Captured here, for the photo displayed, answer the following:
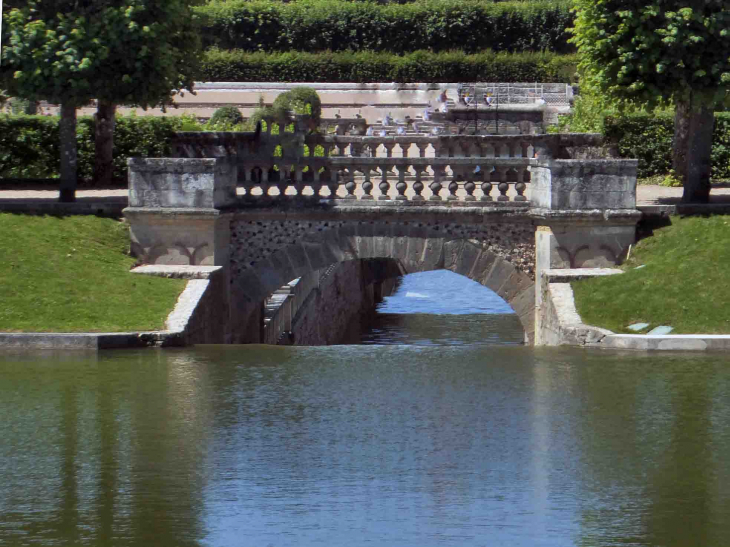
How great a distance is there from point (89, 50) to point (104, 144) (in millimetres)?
3224

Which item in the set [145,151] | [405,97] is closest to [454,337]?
[145,151]

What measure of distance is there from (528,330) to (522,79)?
4078 centimetres

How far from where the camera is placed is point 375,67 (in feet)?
196

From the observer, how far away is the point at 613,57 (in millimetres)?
20516

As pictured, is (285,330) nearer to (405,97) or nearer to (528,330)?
(528,330)

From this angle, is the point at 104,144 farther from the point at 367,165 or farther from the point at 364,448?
the point at 364,448

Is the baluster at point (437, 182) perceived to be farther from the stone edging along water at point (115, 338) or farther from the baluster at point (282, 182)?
the stone edging along water at point (115, 338)

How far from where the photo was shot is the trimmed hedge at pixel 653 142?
2481 centimetres

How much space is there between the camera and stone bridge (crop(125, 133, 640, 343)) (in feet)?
60.8

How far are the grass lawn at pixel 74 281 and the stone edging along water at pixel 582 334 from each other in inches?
203

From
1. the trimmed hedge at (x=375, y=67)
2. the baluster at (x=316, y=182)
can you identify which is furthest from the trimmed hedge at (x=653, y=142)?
the trimmed hedge at (x=375, y=67)

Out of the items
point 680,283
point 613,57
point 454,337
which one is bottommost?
point 454,337

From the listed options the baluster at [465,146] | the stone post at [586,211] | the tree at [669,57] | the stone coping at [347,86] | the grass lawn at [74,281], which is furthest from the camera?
the stone coping at [347,86]

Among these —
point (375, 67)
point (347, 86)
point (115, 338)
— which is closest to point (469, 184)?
point (115, 338)
